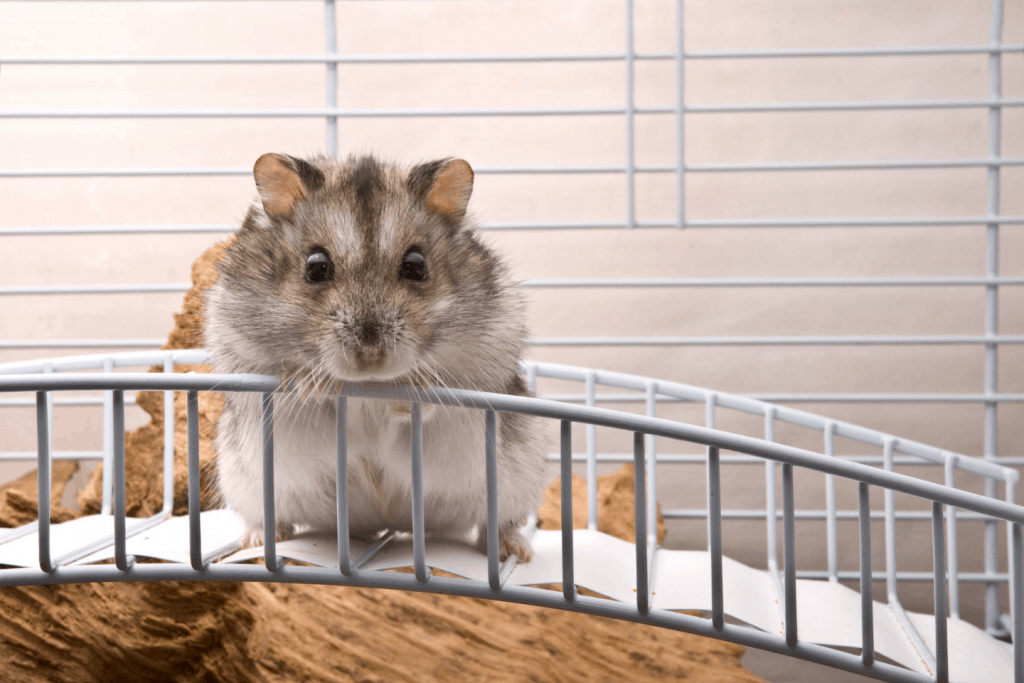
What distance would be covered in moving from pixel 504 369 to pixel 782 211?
2.40m

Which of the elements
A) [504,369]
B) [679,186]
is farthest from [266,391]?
[679,186]

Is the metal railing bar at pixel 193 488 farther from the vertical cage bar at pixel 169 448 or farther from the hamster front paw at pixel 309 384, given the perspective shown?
the vertical cage bar at pixel 169 448

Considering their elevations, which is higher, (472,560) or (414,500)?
(414,500)

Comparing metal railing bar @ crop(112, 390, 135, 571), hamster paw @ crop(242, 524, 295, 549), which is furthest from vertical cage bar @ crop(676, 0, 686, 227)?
metal railing bar @ crop(112, 390, 135, 571)

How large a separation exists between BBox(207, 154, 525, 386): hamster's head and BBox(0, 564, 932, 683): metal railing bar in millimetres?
343

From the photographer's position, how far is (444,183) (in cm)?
147

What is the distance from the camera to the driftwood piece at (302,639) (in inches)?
86.3

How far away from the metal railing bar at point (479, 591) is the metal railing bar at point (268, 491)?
0.04m

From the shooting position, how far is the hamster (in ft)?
4.17

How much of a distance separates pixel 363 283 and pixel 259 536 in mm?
693

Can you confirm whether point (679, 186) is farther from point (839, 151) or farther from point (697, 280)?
point (839, 151)

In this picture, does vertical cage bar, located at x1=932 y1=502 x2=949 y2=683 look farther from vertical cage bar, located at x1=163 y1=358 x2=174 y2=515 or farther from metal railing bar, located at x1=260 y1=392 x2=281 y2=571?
vertical cage bar, located at x1=163 y1=358 x2=174 y2=515

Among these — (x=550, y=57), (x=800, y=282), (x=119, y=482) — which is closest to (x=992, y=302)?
(x=800, y=282)

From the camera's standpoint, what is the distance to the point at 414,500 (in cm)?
136
